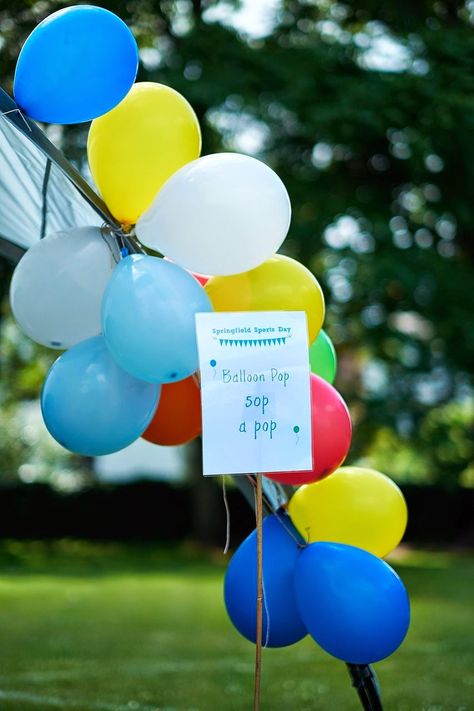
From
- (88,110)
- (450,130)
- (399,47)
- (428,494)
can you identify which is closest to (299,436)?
(88,110)

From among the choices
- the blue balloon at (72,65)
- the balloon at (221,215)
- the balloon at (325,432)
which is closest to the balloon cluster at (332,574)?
the balloon at (325,432)

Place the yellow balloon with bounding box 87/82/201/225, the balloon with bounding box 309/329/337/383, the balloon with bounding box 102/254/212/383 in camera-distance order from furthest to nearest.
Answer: the balloon with bounding box 309/329/337/383, the yellow balloon with bounding box 87/82/201/225, the balloon with bounding box 102/254/212/383

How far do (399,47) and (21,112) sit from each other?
7874mm

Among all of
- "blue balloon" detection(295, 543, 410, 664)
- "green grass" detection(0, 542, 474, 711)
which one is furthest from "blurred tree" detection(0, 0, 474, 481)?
"blue balloon" detection(295, 543, 410, 664)

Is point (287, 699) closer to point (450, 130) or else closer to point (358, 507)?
point (358, 507)

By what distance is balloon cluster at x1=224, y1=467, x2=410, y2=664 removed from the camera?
11.2ft

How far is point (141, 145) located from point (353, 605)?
1.71 m

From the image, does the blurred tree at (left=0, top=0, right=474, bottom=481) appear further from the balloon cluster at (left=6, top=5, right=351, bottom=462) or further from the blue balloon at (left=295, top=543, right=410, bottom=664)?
the blue balloon at (left=295, top=543, right=410, bottom=664)

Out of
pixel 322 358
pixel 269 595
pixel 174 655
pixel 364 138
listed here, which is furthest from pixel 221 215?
pixel 364 138

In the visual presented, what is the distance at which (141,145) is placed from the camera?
3.50 m

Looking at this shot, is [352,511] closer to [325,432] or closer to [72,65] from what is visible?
[325,432]

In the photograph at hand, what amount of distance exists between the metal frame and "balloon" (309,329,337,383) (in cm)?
50

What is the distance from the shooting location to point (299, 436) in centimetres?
334

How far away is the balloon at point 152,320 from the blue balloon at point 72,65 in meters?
0.54
